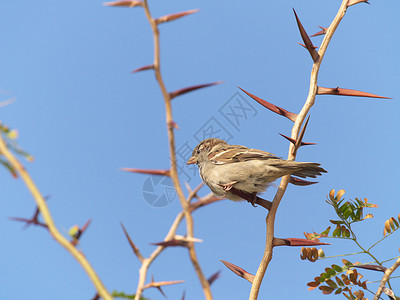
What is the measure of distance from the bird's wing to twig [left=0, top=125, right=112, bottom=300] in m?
3.41

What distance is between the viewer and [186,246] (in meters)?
1.51

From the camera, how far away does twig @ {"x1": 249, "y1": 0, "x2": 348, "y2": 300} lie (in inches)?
87.1

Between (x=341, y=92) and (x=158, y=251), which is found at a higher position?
(x=341, y=92)

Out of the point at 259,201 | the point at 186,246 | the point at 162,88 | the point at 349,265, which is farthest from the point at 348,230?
the point at 162,88

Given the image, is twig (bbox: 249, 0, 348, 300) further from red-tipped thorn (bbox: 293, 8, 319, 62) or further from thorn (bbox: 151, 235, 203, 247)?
thorn (bbox: 151, 235, 203, 247)

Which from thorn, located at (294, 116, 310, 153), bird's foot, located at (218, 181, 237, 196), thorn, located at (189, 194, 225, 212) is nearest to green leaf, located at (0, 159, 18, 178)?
thorn, located at (189, 194, 225, 212)

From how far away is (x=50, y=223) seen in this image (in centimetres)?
127

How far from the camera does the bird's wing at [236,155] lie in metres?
4.63

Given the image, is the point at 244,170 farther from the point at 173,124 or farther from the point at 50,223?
the point at 50,223

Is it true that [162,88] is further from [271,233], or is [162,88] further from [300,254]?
[300,254]

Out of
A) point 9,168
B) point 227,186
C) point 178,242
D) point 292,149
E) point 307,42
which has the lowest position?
point 178,242

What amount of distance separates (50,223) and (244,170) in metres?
3.37

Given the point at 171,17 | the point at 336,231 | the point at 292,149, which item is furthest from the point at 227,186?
the point at 171,17

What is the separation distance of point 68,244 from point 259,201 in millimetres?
1390
